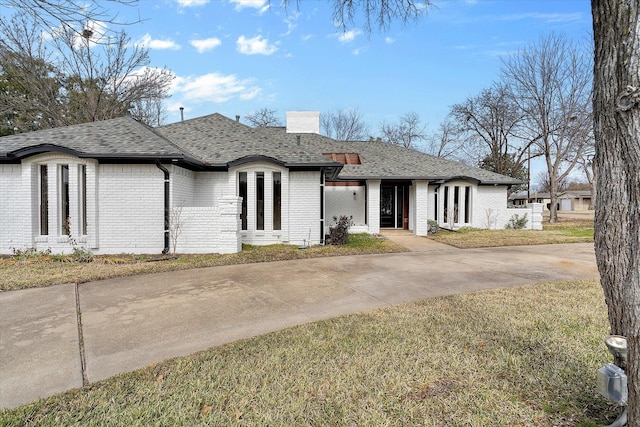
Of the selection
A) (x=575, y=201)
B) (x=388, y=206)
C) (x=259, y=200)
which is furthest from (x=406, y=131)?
(x=575, y=201)

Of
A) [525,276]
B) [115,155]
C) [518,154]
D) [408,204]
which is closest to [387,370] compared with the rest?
[525,276]

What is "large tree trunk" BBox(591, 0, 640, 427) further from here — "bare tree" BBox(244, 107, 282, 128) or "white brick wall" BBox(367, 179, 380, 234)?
"bare tree" BBox(244, 107, 282, 128)

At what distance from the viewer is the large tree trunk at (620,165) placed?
183cm

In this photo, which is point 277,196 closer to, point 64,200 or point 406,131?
point 64,200

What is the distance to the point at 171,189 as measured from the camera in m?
9.70

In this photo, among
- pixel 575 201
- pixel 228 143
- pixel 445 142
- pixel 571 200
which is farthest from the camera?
pixel 575 201

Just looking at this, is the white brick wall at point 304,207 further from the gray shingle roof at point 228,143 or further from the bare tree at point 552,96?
the bare tree at point 552,96

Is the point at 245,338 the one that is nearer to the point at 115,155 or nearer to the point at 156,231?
the point at 156,231

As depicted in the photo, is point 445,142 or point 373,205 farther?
point 445,142

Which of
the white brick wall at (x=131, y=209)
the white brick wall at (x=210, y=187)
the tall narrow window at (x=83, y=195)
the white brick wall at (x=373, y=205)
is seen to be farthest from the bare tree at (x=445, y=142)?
the tall narrow window at (x=83, y=195)

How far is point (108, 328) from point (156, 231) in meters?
6.12

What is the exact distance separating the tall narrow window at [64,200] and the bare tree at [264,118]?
27.0 m

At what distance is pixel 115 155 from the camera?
356 inches

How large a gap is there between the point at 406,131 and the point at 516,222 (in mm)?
25071
